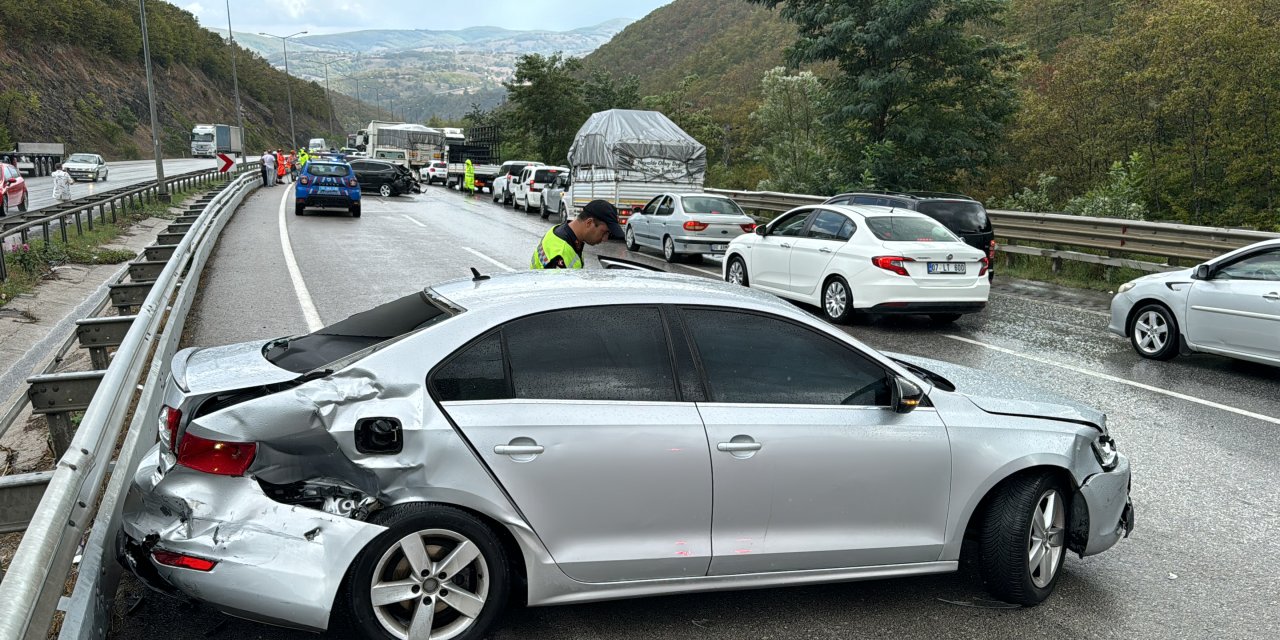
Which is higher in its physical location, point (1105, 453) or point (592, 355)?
point (592, 355)

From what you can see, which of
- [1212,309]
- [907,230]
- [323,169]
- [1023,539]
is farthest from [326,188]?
[1023,539]

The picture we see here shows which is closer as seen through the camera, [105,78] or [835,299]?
[835,299]

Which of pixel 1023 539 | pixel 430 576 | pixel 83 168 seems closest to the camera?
pixel 430 576

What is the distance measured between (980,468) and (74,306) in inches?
485

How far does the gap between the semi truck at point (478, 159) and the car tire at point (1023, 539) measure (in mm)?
42588

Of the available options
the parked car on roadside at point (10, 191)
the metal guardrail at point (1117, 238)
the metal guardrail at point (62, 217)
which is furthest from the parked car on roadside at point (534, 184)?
the metal guardrail at point (1117, 238)

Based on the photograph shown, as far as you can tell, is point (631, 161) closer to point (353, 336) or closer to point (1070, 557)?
point (1070, 557)

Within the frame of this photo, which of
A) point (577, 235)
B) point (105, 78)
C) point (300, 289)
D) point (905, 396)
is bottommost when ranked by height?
point (300, 289)

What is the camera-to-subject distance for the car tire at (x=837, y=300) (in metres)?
11.8

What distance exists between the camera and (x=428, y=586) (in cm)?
360

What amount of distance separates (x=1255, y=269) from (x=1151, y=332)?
1244 mm

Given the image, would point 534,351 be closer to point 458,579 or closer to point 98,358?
point 458,579

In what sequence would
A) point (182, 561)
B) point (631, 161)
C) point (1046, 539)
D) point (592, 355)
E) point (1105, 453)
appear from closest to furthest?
point (182, 561) → point (592, 355) → point (1046, 539) → point (1105, 453) → point (631, 161)

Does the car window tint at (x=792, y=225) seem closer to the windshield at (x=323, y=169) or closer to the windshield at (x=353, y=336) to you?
the windshield at (x=353, y=336)
